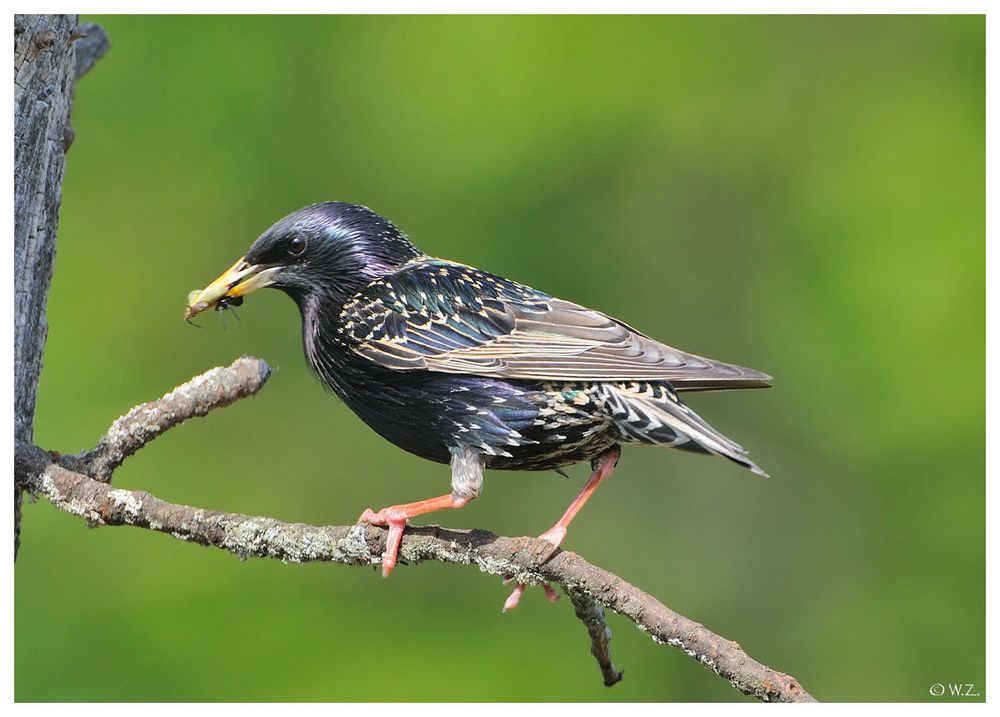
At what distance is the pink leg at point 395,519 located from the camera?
379cm

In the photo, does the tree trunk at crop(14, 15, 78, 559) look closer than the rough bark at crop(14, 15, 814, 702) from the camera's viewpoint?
No

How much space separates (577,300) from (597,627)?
4779mm

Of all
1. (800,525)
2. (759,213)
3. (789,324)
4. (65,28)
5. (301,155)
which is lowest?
(800,525)

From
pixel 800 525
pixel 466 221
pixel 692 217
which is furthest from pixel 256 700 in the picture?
pixel 692 217

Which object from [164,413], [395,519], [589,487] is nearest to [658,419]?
[589,487]

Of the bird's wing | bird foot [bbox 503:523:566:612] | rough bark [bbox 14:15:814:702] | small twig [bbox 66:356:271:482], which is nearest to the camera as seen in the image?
rough bark [bbox 14:15:814:702]

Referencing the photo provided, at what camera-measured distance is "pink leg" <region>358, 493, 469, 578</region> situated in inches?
149

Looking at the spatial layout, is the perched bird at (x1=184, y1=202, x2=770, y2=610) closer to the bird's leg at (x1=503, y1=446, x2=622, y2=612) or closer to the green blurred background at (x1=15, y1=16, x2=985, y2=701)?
the bird's leg at (x1=503, y1=446, x2=622, y2=612)

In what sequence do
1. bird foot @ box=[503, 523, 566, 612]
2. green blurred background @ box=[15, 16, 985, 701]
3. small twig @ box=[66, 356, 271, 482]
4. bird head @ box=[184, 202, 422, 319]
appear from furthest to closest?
1. green blurred background @ box=[15, 16, 985, 701]
2. bird head @ box=[184, 202, 422, 319]
3. small twig @ box=[66, 356, 271, 482]
4. bird foot @ box=[503, 523, 566, 612]

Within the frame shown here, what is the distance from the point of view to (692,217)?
368 inches

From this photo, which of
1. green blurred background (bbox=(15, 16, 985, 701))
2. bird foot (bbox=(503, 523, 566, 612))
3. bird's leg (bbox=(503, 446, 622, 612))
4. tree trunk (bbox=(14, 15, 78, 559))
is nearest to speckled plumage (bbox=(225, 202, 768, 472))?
bird's leg (bbox=(503, 446, 622, 612))

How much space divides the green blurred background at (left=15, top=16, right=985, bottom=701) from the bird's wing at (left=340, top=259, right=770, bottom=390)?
3533 millimetres

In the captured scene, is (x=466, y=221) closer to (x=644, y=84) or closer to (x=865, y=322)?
(x=644, y=84)

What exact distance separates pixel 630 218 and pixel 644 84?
0.99m
